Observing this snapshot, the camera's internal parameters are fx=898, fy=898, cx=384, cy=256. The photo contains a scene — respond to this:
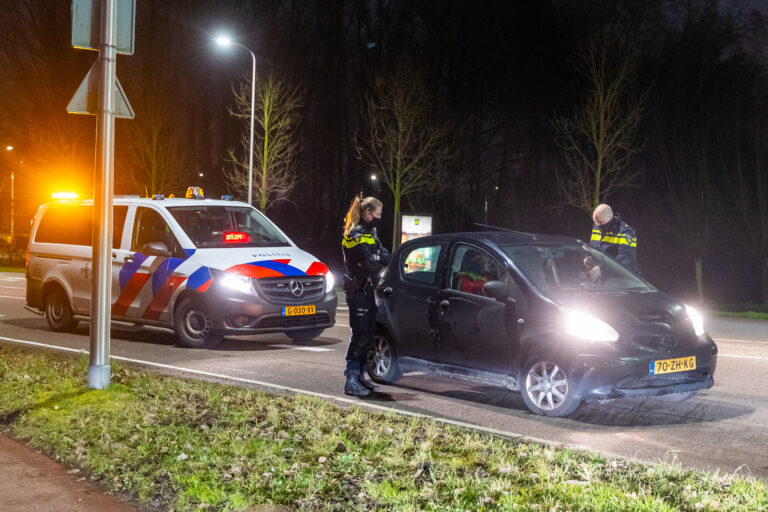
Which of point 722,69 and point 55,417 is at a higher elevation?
point 722,69

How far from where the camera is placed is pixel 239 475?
18.2 feet

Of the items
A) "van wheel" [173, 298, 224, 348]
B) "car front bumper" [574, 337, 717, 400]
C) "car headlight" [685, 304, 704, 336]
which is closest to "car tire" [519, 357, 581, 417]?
"car front bumper" [574, 337, 717, 400]

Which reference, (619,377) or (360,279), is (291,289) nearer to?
(360,279)

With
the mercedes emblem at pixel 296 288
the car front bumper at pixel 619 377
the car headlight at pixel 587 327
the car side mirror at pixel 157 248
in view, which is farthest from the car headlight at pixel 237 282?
the car front bumper at pixel 619 377

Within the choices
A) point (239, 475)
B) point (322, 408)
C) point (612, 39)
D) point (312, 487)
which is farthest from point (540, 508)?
point (612, 39)

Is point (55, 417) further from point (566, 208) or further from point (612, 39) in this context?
point (566, 208)

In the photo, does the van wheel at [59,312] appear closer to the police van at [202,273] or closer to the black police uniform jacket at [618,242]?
the police van at [202,273]

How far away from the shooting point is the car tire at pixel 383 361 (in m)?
9.20

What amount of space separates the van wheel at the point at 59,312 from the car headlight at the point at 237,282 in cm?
362

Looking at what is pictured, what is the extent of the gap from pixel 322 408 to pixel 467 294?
1876mm

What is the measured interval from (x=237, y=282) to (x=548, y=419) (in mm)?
5177

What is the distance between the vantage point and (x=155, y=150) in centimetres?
3969

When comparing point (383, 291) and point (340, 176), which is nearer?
point (383, 291)

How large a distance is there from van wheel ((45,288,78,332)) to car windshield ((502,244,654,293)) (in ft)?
26.8
